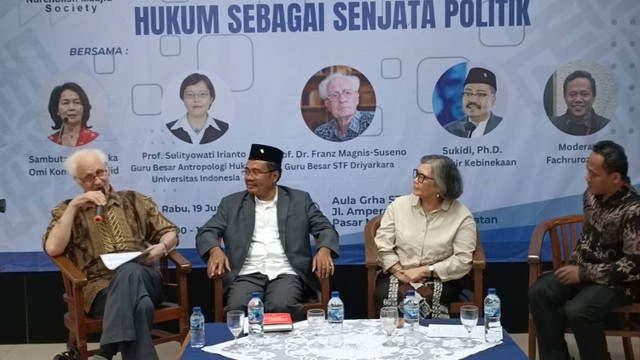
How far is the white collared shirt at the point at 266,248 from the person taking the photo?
4227 millimetres

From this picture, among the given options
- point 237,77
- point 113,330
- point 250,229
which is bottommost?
point 113,330

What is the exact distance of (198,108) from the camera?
4707 millimetres

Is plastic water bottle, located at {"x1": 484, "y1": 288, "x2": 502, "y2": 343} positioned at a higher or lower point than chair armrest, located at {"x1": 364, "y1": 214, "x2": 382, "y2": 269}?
lower

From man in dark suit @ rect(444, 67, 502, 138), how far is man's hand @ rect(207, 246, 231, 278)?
1659 millimetres

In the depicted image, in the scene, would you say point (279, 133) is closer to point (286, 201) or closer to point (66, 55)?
point (286, 201)

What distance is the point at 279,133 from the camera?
4707 mm

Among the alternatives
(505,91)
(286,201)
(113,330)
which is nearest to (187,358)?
(113,330)

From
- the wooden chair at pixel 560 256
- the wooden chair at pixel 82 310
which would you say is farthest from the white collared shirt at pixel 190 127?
the wooden chair at pixel 560 256

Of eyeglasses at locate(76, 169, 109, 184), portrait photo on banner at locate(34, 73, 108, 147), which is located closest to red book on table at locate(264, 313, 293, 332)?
eyeglasses at locate(76, 169, 109, 184)

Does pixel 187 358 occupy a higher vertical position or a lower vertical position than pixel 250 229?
lower

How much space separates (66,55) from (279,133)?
144 centimetres

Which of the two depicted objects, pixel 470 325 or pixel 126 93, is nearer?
pixel 470 325

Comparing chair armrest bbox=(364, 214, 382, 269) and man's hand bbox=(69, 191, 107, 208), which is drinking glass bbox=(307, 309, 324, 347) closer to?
chair armrest bbox=(364, 214, 382, 269)

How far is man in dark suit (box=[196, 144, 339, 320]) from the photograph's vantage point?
13.5 ft
